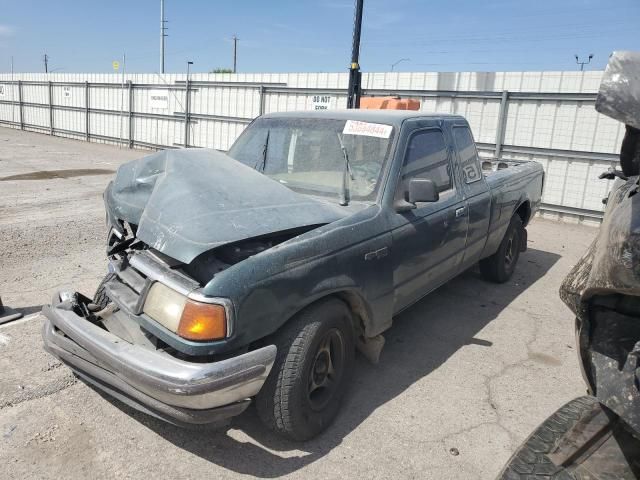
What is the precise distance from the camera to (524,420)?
3.23 m

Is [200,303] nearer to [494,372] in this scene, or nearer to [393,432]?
[393,432]

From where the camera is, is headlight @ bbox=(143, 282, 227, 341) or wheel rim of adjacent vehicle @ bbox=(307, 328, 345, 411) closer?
headlight @ bbox=(143, 282, 227, 341)

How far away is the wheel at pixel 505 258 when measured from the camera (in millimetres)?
5680

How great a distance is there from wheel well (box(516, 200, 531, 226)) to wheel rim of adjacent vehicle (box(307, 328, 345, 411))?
12.6 ft

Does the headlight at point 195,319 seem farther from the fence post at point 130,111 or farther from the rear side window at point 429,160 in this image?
the fence post at point 130,111

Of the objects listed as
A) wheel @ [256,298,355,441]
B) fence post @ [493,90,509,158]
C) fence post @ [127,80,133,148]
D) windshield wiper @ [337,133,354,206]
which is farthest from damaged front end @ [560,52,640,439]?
fence post @ [127,80,133,148]

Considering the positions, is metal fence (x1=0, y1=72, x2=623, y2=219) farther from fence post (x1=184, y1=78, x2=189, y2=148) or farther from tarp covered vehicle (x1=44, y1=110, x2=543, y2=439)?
tarp covered vehicle (x1=44, y1=110, x2=543, y2=439)

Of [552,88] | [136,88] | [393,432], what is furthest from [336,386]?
[136,88]

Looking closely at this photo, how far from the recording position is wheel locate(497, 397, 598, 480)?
1.86m

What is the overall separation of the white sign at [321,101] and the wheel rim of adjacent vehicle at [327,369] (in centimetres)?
1067

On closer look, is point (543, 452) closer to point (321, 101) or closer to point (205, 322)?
point (205, 322)

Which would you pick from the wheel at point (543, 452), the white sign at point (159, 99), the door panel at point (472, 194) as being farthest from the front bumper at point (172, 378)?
the white sign at point (159, 99)

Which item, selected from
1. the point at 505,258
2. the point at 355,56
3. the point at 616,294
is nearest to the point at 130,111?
the point at 355,56

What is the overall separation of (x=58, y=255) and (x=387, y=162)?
14.9ft
